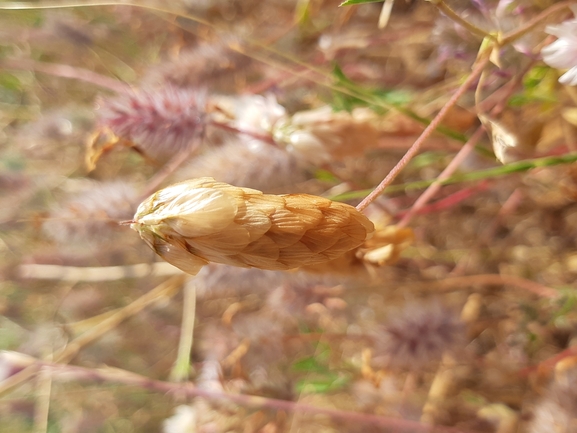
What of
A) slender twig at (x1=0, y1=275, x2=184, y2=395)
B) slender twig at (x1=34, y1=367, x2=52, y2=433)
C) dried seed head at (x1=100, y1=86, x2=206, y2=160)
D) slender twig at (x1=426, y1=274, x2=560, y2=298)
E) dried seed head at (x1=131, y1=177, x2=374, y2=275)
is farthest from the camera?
slender twig at (x1=34, y1=367, x2=52, y2=433)

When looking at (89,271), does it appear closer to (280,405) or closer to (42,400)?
(42,400)

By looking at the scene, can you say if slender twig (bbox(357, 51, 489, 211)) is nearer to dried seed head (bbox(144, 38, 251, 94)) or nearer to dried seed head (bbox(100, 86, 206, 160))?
dried seed head (bbox(100, 86, 206, 160))

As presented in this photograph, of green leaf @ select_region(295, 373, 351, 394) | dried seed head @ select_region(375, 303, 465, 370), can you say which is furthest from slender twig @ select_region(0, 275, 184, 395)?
dried seed head @ select_region(375, 303, 465, 370)

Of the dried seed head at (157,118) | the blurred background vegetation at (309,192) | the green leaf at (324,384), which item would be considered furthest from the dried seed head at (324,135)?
the green leaf at (324,384)

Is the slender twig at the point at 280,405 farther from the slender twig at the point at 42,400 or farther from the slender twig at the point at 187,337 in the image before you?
the slender twig at the point at 42,400

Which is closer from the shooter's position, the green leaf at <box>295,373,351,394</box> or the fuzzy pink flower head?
the fuzzy pink flower head

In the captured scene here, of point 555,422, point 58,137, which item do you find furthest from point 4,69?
point 555,422
